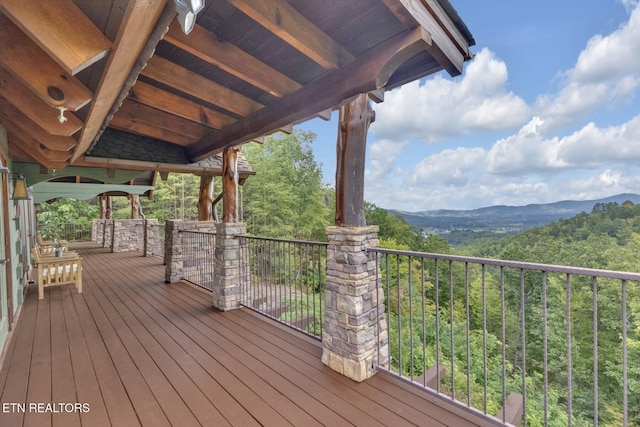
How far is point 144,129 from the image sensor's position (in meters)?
4.65

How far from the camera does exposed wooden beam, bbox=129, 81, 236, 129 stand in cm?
337

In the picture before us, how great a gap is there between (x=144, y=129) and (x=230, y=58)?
9.35 feet

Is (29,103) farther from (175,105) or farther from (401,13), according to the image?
(401,13)

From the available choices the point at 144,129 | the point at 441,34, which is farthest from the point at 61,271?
the point at 441,34

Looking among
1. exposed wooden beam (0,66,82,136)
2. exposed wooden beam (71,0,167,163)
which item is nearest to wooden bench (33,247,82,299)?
exposed wooden beam (0,66,82,136)

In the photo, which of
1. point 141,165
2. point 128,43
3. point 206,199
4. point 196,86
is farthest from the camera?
point 206,199

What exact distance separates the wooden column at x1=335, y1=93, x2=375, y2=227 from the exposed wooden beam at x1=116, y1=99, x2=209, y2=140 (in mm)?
3050

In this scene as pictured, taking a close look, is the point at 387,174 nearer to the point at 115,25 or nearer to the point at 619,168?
the point at 619,168

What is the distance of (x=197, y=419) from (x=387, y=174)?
134 feet

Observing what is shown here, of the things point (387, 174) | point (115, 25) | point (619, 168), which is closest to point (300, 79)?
point (115, 25)

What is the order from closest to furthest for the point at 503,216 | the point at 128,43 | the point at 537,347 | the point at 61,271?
the point at 128,43 → the point at 61,271 → the point at 537,347 → the point at 503,216

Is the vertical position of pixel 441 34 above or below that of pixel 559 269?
above

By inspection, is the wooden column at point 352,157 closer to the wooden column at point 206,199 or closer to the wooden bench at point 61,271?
the wooden column at point 206,199

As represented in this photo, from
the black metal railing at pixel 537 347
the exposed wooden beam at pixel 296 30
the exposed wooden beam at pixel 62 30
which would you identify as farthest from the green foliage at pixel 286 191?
the exposed wooden beam at pixel 62 30
